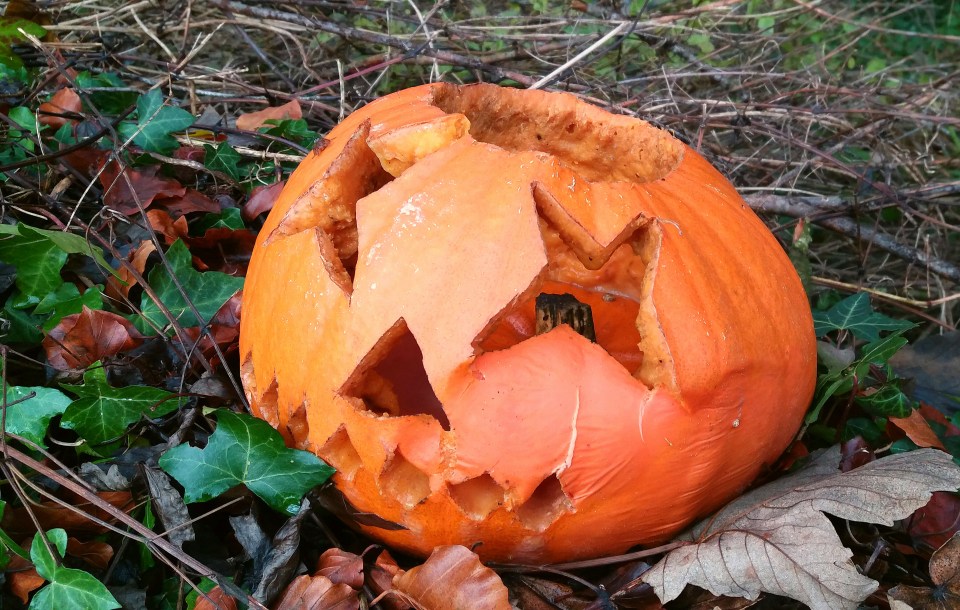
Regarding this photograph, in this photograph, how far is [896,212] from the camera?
3383mm

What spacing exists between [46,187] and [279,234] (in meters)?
1.09

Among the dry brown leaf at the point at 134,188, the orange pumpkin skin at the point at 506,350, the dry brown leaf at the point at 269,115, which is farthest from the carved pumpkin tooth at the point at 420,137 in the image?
the dry brown leaf at the point at 269,115

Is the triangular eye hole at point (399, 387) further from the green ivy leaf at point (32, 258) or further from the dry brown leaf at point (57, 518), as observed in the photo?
the green ivy leaf at point (32, 258)

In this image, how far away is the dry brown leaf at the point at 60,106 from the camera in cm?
260

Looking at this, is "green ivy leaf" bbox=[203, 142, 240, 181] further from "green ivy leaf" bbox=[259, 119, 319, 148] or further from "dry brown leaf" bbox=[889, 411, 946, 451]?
"dry brown leaf" bbox=[889, 411, 946, 451]

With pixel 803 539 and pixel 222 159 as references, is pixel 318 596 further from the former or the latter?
pixel 222 159

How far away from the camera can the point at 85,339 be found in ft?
6.29

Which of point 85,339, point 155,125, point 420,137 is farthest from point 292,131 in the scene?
point 420,137

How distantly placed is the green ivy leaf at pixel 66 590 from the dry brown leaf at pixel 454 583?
0.54m

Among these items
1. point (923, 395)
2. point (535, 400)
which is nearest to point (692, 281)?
point (535, 400)

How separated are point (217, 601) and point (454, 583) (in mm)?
448

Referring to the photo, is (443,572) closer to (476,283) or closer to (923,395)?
(476,283)

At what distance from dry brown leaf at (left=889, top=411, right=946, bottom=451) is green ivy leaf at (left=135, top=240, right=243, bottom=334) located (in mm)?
1739

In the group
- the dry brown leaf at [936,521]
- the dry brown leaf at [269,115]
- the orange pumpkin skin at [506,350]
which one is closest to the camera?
the orange pumpkin skin at [506,350]
